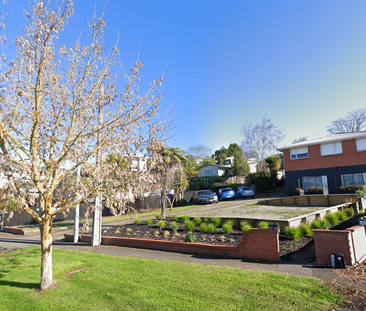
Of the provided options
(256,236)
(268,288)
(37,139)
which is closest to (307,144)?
(256,236)

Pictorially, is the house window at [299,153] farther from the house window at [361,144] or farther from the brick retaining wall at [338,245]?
the brick retaining wall at [338,245]

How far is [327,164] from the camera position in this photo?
25922 millimetres

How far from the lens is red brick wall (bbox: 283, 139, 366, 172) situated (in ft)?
79.3

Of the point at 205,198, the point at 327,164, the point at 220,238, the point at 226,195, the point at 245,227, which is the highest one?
the point at 327,164

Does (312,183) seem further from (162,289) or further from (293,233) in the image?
(162,289)

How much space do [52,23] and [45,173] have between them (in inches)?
123

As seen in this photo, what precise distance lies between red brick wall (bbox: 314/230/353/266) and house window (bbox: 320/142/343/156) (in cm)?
2308

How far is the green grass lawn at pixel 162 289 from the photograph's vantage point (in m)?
4.14

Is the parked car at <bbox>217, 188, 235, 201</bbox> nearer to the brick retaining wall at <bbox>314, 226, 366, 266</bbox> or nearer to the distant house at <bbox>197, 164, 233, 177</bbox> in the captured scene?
the distant house at <bbox>197, 164, 233, 177</bbox>

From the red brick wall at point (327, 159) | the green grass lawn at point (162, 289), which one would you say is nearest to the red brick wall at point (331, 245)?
the green grass lawn at point (162, 289)

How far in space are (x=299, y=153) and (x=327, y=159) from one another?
3001 mm

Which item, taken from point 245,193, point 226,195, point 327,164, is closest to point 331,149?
point 327,164

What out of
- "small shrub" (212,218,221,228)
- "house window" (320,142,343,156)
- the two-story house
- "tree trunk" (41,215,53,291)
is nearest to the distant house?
the two-story house

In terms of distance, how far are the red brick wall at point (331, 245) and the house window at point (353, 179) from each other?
71.3 ft
